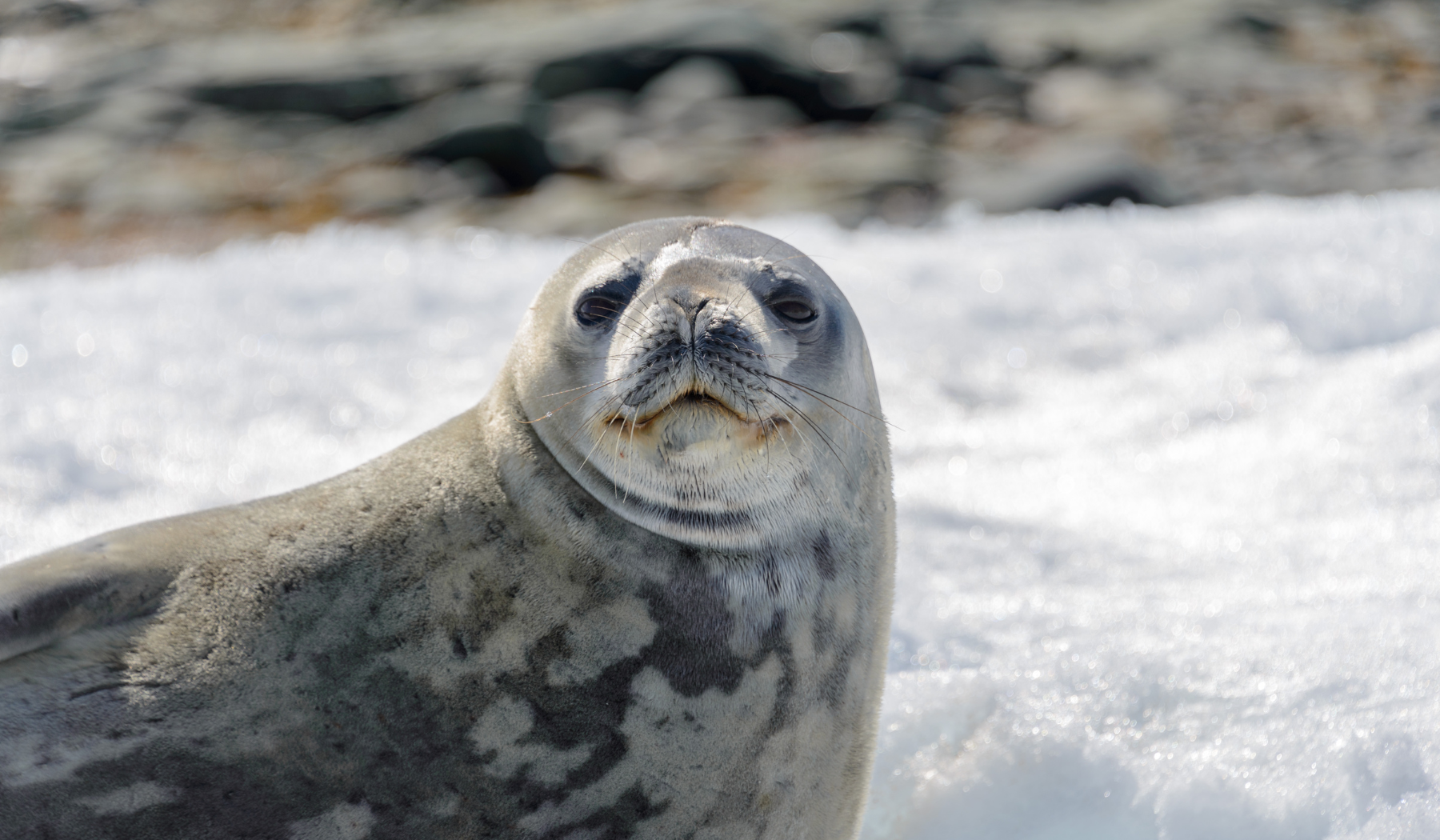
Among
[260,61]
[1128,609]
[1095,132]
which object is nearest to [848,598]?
[1128,609]

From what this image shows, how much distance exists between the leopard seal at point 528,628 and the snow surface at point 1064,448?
871 mm

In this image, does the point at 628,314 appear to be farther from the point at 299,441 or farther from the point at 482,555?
the point at 299,441

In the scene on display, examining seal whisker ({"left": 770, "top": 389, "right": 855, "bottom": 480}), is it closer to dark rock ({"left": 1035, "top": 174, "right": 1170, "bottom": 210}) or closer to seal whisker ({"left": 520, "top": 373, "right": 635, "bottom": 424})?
seal whisker ({"left": 520, "top": 373, "right": 635, "bottom": 424})

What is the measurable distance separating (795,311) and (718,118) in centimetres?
775

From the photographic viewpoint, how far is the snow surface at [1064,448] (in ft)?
9.01

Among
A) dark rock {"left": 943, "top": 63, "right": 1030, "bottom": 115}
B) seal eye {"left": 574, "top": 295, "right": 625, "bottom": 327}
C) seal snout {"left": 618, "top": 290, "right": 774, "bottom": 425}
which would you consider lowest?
dark rock {"left": 943, "top": 63, "right": 1030, "bottom": 115}

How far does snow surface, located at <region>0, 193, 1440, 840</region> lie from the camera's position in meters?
2.75

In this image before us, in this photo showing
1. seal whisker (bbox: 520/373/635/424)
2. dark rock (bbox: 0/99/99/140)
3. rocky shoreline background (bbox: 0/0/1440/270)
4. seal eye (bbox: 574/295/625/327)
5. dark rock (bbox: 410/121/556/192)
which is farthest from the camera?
dark rock (bbox: 0/99/99/140)

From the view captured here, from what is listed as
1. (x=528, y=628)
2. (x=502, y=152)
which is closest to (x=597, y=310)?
(x=528, y=628)

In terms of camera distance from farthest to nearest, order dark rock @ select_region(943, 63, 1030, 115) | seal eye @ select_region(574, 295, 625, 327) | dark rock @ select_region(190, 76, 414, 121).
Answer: dark rock @ select_region(190, 76, 414, 121)
dark rock @ select_region(943, 63, 1030, 115)
seal eye @ select_region(574, 295, 625, 327)

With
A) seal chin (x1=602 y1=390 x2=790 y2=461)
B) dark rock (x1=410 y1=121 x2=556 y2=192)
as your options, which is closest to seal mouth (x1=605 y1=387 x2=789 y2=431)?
seal chin (x1=602 y1=390 x2=790 y2=461)

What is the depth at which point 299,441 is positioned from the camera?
453cm

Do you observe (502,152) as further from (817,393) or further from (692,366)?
(692,366)

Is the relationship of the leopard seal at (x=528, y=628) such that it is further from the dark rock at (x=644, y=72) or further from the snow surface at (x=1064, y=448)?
the dark rock at (x=644, y=72)
